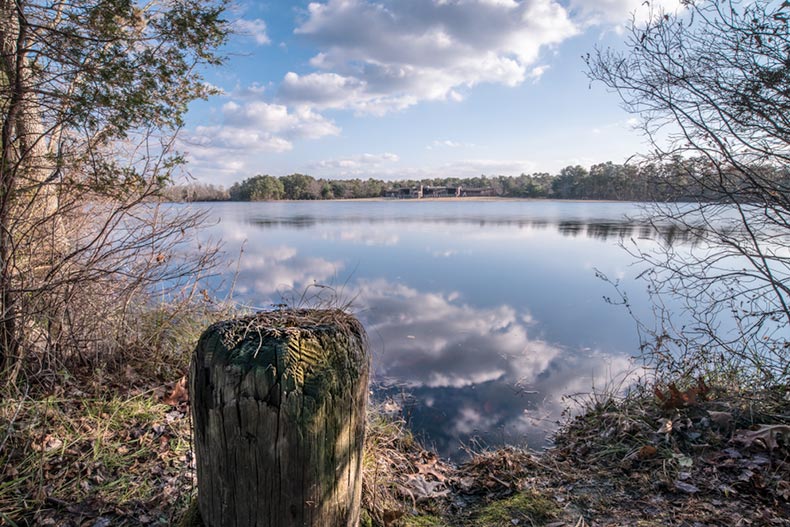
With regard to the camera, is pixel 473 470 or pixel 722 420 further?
pixel 473 470

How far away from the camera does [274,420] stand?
1.56 meters

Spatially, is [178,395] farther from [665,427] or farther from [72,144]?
[665,427]

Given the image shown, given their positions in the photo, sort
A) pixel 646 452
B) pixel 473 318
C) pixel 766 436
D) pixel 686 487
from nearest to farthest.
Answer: pixel 686 487 < pixel 766 436 < pixel 646 452 < pixel 473 318

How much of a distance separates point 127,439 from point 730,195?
6.48 meters

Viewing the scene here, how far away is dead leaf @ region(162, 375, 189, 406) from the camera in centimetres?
391

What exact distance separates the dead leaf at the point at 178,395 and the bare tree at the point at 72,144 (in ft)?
3.33

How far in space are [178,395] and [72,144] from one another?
8.41 ft

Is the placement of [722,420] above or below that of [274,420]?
below

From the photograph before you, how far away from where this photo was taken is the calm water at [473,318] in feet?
19.1

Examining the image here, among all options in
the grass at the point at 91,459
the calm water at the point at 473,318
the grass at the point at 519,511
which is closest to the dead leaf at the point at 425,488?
the grass at the point at 519,511

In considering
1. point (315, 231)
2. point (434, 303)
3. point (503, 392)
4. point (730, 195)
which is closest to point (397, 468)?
point (503, 392)

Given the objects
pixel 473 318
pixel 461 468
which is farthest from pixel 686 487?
pixel 473 318

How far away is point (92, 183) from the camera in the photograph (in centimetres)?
361

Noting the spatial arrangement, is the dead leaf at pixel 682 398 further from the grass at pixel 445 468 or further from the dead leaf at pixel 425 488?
the dead leaf at pixel 425 488
